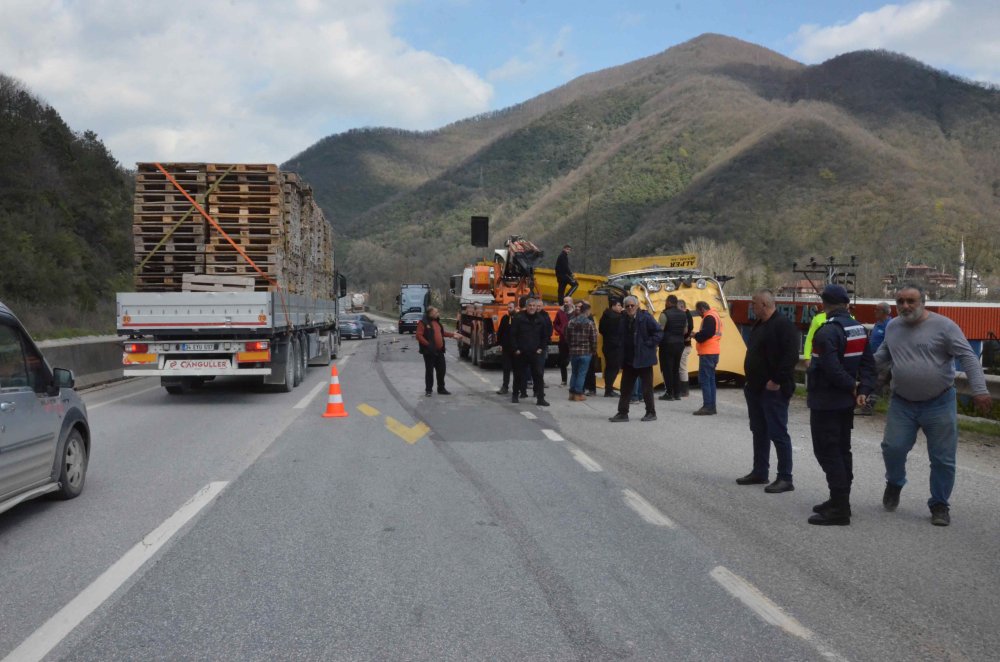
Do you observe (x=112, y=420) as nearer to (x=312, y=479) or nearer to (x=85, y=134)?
(x=312, y=479)

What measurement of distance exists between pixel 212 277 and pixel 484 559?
10888 mm

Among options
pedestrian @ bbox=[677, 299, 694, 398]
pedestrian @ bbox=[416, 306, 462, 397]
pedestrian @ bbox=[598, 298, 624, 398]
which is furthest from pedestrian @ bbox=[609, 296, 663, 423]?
pedestrian @ bbox=[416, 306, 462, 397]

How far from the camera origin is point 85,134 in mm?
57094

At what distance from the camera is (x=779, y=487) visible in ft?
25.6

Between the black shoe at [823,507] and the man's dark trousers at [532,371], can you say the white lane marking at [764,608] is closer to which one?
the black shoe at [823,507]

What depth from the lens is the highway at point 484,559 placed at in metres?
4.30

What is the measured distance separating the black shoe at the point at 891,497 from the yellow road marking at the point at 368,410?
799cm

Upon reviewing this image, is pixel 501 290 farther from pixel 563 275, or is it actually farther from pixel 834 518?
pixel 834 518

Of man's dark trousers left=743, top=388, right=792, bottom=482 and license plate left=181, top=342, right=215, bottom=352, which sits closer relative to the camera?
man's dark trousers left=743, top=388, right=792, bottom=482

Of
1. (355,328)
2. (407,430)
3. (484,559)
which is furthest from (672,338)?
(355,328)

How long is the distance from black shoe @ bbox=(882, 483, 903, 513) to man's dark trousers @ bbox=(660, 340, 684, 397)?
26.8ft

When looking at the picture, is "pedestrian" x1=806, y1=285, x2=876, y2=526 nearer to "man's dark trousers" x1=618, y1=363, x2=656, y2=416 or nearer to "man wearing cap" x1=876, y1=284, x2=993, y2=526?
"man wearing cap" x1=876, y1=284, x2=993, y2=526

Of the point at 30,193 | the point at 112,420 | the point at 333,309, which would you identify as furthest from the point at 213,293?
the point at 30,193

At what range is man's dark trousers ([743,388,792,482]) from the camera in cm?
785
